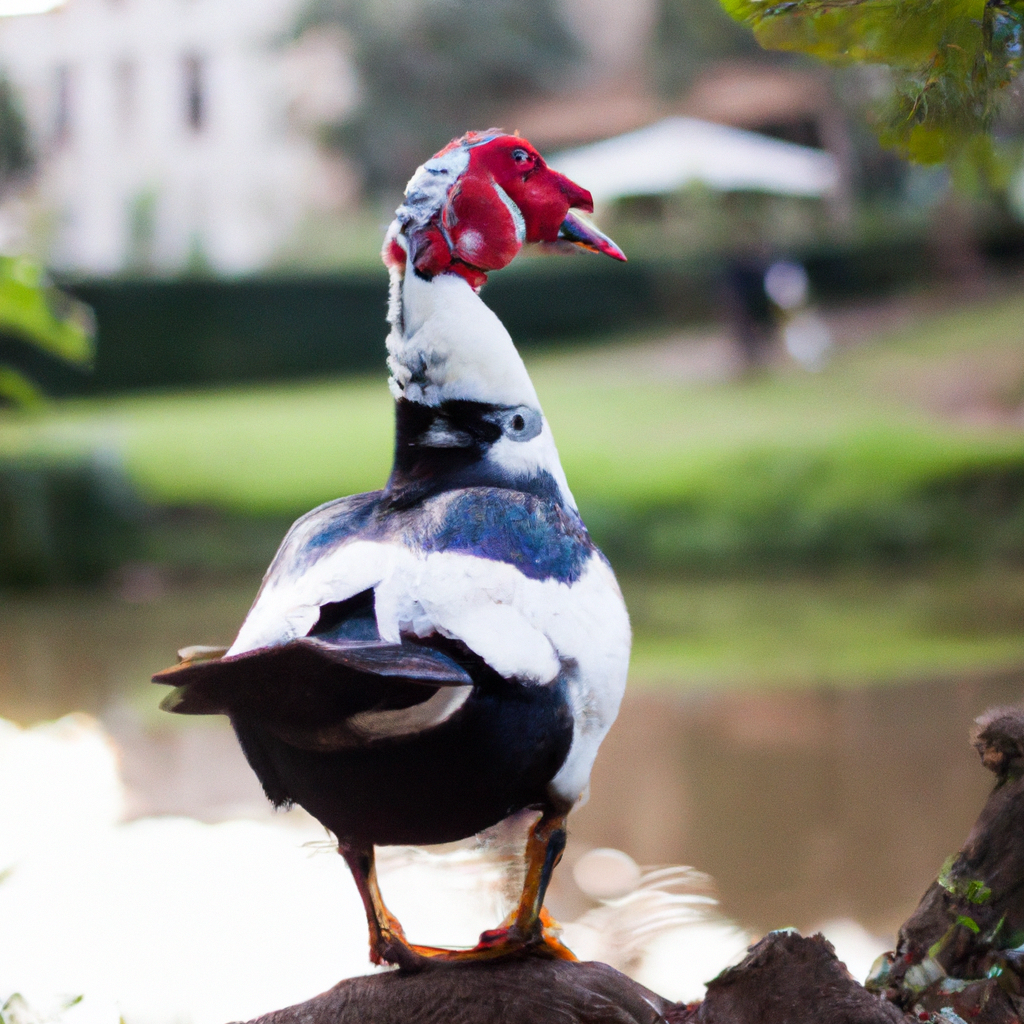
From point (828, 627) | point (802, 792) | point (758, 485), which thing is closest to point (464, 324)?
point (802, 792)

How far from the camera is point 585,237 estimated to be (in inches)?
38.7

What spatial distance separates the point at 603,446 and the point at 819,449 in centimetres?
85

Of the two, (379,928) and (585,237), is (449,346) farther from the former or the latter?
(379,928)

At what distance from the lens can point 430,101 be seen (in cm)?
705

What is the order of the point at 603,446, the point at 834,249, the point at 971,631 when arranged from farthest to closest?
1. the point at 834,249
2. the point at 603,446
3. the point at 971,631

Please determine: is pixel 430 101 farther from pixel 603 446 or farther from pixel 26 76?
pixel 603 446

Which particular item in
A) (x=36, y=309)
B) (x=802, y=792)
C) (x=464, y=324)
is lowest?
(x=802, y=792)

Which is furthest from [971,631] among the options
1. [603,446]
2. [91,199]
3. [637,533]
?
[91,199]

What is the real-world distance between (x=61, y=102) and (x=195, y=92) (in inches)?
30.7

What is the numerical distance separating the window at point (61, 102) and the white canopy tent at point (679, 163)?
280 centimetres

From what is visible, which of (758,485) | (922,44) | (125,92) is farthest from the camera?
(125,92)

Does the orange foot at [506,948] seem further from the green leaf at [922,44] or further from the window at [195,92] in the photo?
the window at [195,92]

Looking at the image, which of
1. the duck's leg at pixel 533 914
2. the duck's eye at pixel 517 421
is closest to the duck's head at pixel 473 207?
the duck's eye at pixel 517 421

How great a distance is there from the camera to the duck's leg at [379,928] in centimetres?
96
